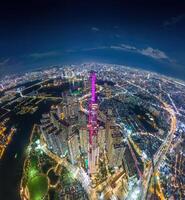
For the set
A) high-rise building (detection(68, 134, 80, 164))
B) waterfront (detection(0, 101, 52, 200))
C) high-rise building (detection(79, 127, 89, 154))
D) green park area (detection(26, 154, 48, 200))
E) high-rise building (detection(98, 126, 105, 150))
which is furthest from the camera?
high-rise building (detection(98, 126, 105, 150))

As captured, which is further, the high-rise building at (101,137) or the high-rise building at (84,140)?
the high-rise building at (101,137)

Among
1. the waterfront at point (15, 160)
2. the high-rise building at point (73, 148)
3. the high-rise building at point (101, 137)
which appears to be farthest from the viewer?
the high-rise building at point (101, 137)

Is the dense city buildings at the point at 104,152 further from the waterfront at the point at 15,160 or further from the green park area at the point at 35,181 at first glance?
the waterfront at the point at 15,160

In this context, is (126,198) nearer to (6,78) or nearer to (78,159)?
(78,159)

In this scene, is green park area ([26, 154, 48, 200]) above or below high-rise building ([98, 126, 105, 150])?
below

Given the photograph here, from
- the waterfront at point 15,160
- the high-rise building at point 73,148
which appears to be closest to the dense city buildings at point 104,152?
the high-rise building at point 73,148

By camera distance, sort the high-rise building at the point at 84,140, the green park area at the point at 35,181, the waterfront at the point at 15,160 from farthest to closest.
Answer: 1. the high-rise building at the point at 84,140
2. the waterfront at the point at 15,160
3. the green park area at the point at 35,181

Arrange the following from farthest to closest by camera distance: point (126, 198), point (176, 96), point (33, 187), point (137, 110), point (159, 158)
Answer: point (176, 96) < point (137, 110) < point (159, 158) < point (33, 187) < point (126, 198)

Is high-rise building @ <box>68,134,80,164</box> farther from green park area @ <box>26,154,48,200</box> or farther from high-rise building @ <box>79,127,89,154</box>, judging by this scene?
green park area @ <box>26,154,48,200</box>

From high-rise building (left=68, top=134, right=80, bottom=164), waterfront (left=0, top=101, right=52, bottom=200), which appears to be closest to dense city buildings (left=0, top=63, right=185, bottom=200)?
high-rise building (left=68, top=134, right=80, bottom=164)

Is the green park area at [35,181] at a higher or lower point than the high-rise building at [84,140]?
lower

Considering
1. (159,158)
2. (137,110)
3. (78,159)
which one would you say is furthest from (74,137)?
(137,110)
